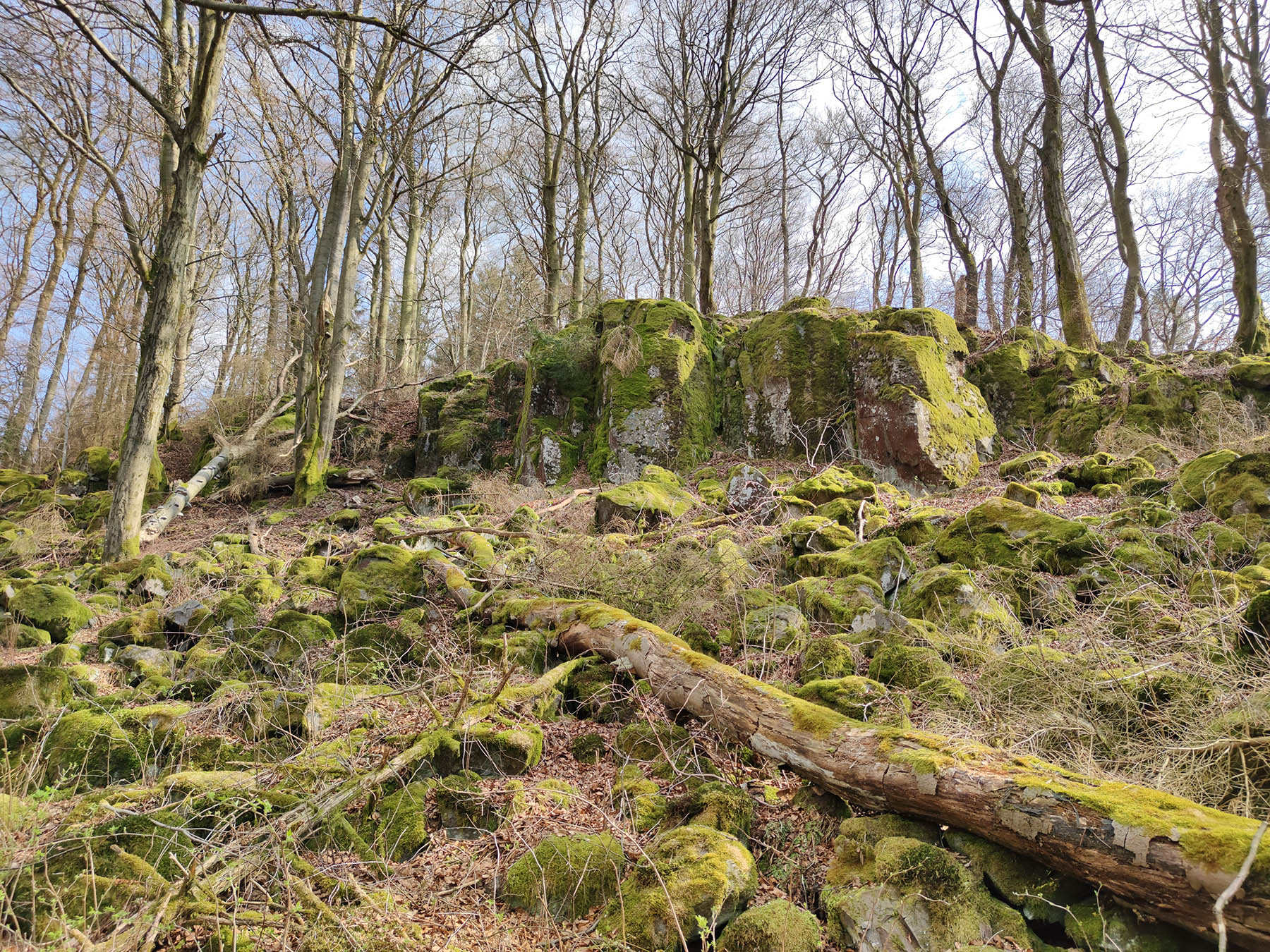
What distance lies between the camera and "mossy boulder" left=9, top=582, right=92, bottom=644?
5.91m

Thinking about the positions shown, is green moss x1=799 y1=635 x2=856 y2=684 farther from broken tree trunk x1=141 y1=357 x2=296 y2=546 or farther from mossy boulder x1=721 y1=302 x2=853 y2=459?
broken tree trunk x1=141 y1=357 x2=296 y2=546

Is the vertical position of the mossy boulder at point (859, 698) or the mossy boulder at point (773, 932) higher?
the mossy boulder at point (859, 698)

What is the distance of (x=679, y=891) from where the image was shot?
8.83 feet

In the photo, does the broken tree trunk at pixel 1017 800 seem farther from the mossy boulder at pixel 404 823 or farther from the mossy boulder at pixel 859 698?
the mossy boulder at pixel 404 823

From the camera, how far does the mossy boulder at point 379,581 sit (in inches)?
242

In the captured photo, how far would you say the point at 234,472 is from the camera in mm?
12852

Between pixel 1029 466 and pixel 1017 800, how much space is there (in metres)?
7.17

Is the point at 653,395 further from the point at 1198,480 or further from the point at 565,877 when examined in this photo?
the point at 565,877

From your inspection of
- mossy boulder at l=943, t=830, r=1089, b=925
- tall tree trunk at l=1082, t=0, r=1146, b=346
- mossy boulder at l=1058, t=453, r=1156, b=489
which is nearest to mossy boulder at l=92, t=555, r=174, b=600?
mossy boulder at l=943, t=830, r=1089, b=925

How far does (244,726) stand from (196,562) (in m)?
4.27

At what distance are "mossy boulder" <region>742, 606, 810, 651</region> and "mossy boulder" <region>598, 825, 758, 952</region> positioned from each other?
6.62ft

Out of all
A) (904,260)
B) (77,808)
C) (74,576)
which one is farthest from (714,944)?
(904,260)

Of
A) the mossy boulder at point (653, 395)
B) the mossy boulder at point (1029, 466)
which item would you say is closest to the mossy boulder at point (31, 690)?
the mossy boulder at point (653, 395)

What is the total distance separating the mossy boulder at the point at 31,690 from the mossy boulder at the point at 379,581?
2062mm
